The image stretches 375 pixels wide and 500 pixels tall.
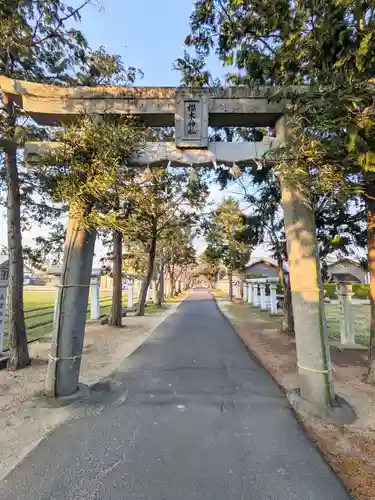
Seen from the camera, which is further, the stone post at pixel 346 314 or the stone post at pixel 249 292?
the stone post at pixel 249 292

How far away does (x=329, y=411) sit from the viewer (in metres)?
3.43

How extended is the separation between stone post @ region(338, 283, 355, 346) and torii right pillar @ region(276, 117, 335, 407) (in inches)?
174

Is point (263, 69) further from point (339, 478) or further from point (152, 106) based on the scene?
point (339, 478)

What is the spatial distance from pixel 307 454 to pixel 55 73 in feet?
22.7

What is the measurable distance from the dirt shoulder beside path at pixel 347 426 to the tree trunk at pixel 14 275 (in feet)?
14.2

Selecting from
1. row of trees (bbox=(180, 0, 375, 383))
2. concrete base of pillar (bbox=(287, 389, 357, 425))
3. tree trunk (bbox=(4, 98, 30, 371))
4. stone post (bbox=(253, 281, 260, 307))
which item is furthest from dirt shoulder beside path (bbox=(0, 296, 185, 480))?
stone post (bbox=(253, 281, 260, 307))

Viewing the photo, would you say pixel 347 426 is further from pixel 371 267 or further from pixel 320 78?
pixel 320 78

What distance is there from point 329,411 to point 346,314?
4654mm

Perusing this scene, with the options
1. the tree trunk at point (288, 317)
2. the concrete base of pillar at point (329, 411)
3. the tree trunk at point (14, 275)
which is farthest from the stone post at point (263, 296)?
the concrete base of pillar at point (329, 411)

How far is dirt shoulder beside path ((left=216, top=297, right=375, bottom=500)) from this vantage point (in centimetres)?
245

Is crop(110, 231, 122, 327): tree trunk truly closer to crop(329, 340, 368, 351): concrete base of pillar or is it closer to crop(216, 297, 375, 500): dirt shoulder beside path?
crop(216, 297, 375, 500): dirt shoulder beside path

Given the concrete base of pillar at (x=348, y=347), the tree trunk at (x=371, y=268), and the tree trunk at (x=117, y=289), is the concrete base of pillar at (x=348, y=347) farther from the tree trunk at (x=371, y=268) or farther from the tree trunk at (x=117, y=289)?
the tree trunk at (x=117, y=289)

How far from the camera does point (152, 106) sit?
13.0 feet

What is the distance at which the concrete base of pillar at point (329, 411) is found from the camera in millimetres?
3352
